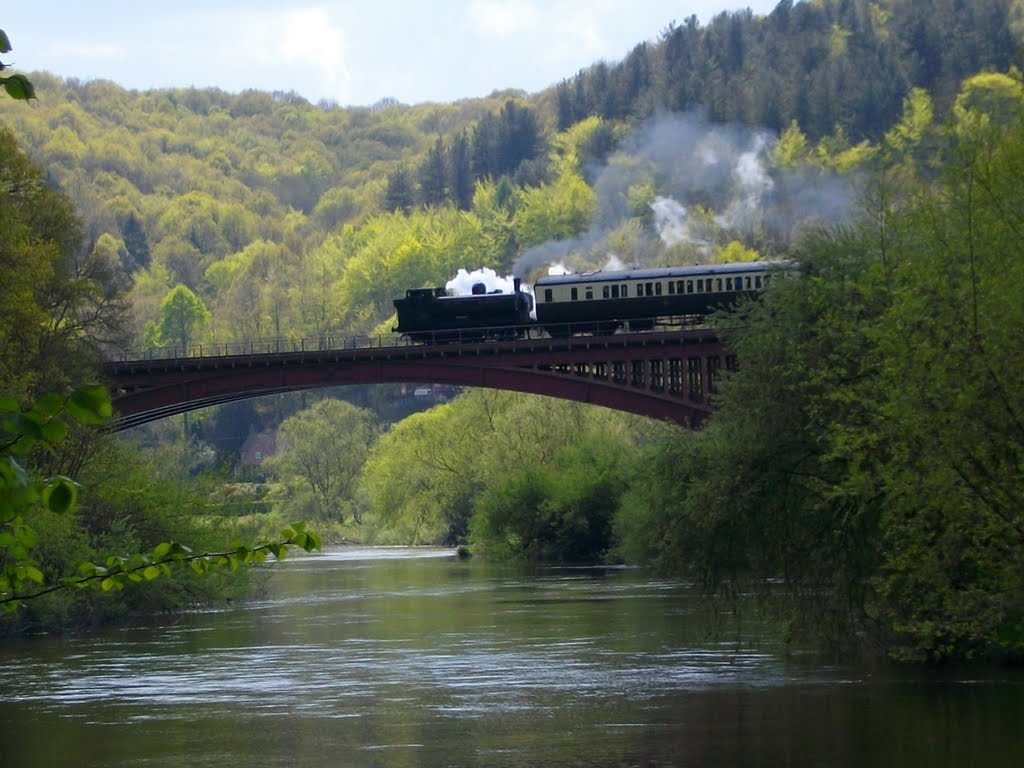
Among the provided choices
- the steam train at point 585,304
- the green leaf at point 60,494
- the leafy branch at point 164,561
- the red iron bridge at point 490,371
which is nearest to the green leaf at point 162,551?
the leafy branch at point 164,561

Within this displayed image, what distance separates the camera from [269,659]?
42469 mm

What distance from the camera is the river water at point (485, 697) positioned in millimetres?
28094

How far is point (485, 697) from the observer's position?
3469 centimetres

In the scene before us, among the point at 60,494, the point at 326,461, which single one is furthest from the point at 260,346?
the point at 60,494

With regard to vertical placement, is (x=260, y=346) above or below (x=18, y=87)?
above

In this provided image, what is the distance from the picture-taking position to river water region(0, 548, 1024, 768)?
92.2ft

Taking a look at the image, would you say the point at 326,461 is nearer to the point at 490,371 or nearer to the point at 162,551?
the point at 490,371

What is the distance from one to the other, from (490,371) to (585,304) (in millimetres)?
5654

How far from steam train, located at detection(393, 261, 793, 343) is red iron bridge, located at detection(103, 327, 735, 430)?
7.81 feet

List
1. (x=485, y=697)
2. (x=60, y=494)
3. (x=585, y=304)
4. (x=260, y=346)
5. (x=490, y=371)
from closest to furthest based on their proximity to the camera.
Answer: (x=60, y=494)
(x=485, y=697)
(x=490, y=371)
(x=585, y=304)
(x=260, y=346)

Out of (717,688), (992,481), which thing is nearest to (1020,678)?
(717,688)

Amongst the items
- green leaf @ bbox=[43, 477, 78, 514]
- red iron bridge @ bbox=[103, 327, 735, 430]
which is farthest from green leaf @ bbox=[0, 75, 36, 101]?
red iron bridge @ bbox=[103, 327, 735, 430]

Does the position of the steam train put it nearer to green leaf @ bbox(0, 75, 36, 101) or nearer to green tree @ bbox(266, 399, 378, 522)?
green tree @ bbox(266, 399, 378, 522)

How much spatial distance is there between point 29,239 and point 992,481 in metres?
36.9
